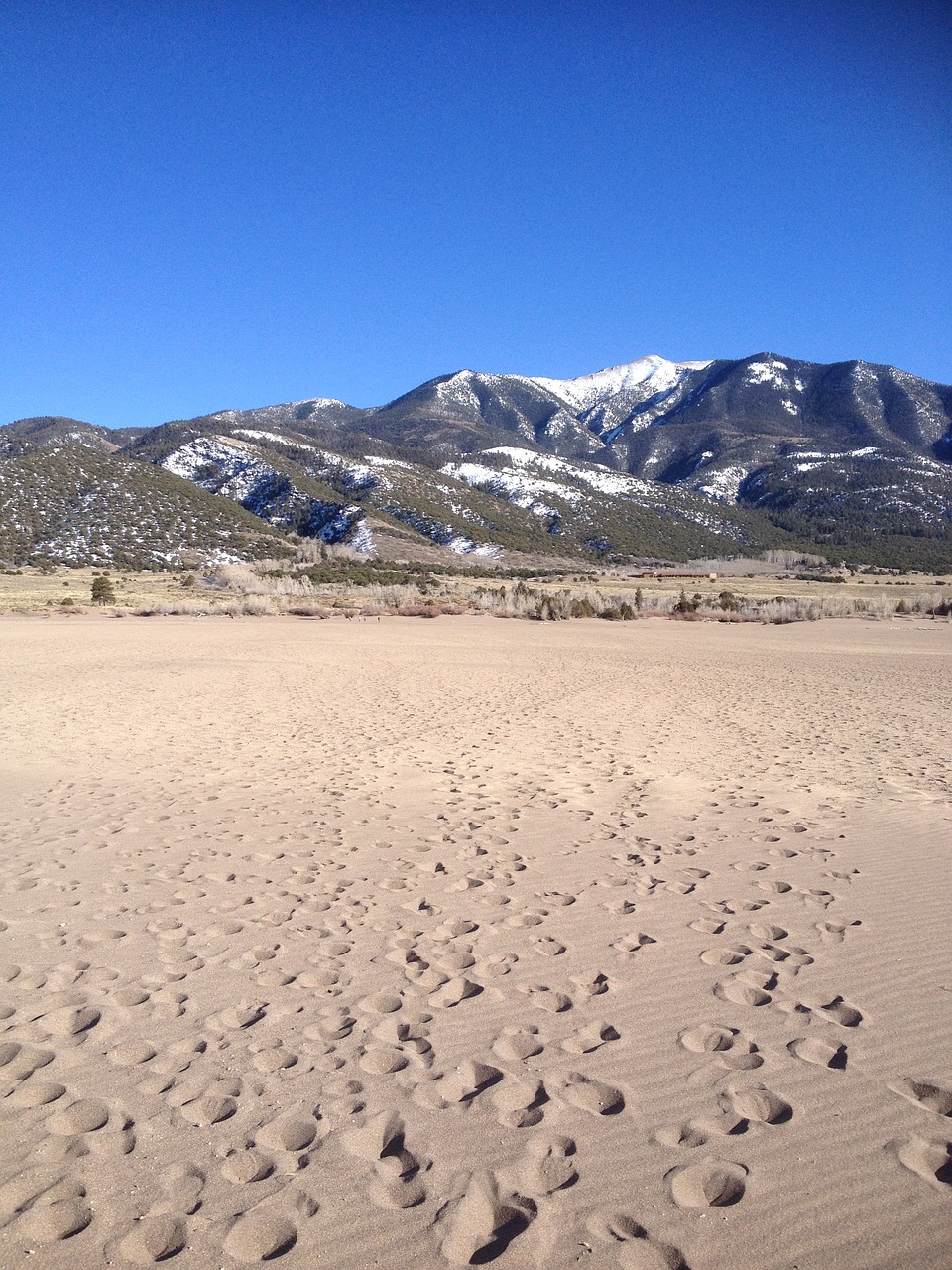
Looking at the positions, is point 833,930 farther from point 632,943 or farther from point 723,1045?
point 723,1045

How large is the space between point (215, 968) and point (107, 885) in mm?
1628

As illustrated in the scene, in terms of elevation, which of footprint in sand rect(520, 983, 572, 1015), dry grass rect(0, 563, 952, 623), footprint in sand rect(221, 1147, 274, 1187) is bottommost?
footprint in sand rect(520, 983, 572, 1015)

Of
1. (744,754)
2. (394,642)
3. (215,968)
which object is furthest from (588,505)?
(215,968)

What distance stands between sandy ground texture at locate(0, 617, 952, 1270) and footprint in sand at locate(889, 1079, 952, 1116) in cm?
1

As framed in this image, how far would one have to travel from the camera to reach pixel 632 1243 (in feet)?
7.70

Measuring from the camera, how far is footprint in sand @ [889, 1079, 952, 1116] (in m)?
2.94

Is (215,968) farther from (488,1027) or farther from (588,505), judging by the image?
(588,505)

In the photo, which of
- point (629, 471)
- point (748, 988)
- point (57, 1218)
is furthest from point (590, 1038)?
point (629, 471)

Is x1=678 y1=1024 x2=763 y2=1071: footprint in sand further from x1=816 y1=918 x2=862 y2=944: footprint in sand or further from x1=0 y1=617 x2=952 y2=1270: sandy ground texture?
x1=816 y1=918 x2=862 y2=944: footprint in sand

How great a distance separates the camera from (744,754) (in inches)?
376

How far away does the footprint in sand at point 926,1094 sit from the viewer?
294 centimetres

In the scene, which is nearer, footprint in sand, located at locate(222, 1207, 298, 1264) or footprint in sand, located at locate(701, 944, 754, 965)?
footprint in sand, located at locate(222, 1207, 298, 1264)

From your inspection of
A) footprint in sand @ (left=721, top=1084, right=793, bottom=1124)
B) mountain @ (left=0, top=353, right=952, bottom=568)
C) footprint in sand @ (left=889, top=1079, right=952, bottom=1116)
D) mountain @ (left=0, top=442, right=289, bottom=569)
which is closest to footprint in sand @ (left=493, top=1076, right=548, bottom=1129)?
footprint in sand @ (left=721, top=1084, right=793, bottom=1124)

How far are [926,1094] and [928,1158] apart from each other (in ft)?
1.28
